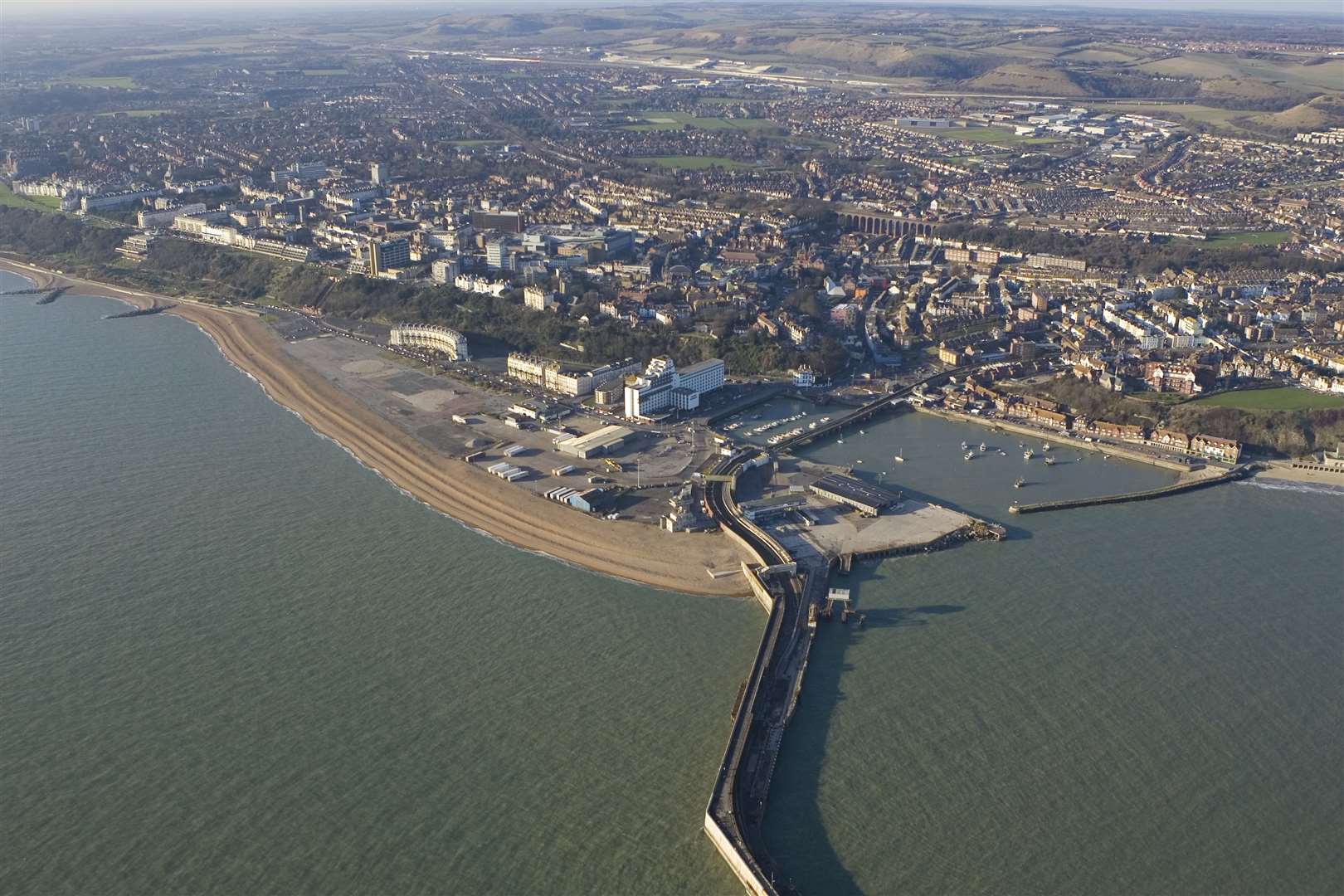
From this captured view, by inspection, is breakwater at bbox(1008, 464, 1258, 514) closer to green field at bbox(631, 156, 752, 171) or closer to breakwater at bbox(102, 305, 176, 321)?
breakwater at bbox(102, 305, 176, 321)

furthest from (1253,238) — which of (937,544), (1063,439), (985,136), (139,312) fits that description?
(139,312)

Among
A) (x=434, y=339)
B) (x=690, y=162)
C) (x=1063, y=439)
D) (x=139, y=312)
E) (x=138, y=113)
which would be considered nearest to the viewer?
(x=1063, y=439)

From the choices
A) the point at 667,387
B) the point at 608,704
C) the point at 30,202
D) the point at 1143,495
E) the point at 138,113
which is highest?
the point at 138,113

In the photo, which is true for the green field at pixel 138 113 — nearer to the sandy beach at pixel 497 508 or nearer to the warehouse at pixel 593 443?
the sandy beach at pixel 497 508

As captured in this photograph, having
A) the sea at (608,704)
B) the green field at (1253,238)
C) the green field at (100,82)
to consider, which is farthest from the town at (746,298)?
the green field at (100,82)

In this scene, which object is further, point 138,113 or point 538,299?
point 138,113

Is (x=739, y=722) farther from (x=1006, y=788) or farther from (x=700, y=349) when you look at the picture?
(x=700, y=349)

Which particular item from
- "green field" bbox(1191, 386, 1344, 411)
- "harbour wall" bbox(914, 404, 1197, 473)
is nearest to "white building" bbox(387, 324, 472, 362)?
"harbour wall" bbox(914, 404, 1197, 473)

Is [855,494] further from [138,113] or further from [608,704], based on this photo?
[138,113]
